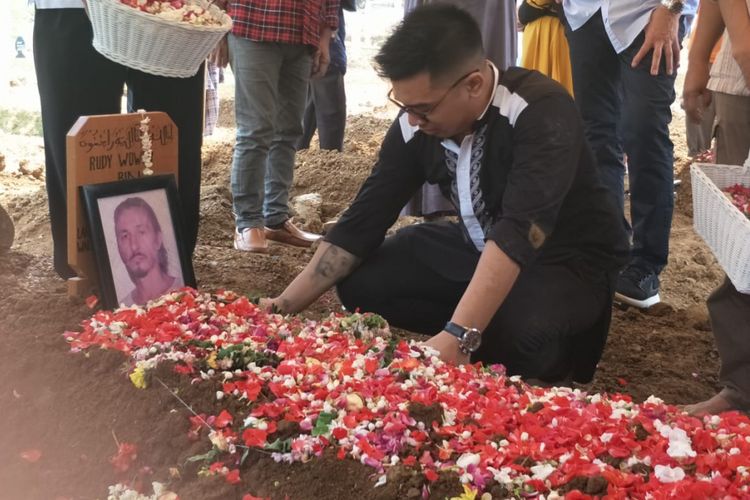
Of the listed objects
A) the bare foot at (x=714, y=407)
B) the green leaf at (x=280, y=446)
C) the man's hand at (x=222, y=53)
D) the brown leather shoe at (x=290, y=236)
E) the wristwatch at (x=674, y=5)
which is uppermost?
the wristwatch at (x=674, y=5)

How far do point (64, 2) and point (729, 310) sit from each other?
2140 millimetres

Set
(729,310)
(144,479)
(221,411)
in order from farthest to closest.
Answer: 1. (729,310)
2. (221,411)
3. (144,479)

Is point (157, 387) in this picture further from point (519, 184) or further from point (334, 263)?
point (519, 184)

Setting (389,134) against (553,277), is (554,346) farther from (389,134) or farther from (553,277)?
(389,134)

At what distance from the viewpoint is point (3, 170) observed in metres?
5.62

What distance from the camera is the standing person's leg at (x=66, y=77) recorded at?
270cm

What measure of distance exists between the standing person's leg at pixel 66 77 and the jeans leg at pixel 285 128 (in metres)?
1.11

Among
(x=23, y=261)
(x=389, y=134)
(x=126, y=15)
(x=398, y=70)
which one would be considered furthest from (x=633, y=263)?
(x=23, y=261)

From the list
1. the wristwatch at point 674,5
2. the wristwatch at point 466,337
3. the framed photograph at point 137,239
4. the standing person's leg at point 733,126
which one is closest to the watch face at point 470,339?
the wristwatch at point 466,337

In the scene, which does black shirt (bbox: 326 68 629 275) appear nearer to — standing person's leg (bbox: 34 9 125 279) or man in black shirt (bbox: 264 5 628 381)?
man in black shirt (bbox: 264 5 628 381)

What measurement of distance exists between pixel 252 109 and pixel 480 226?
1489 millimetres

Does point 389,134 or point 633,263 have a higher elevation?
point 389,134

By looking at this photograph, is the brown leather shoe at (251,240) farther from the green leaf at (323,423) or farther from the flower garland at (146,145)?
the green leaf at (323,423)

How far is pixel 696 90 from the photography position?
10.1 ft
